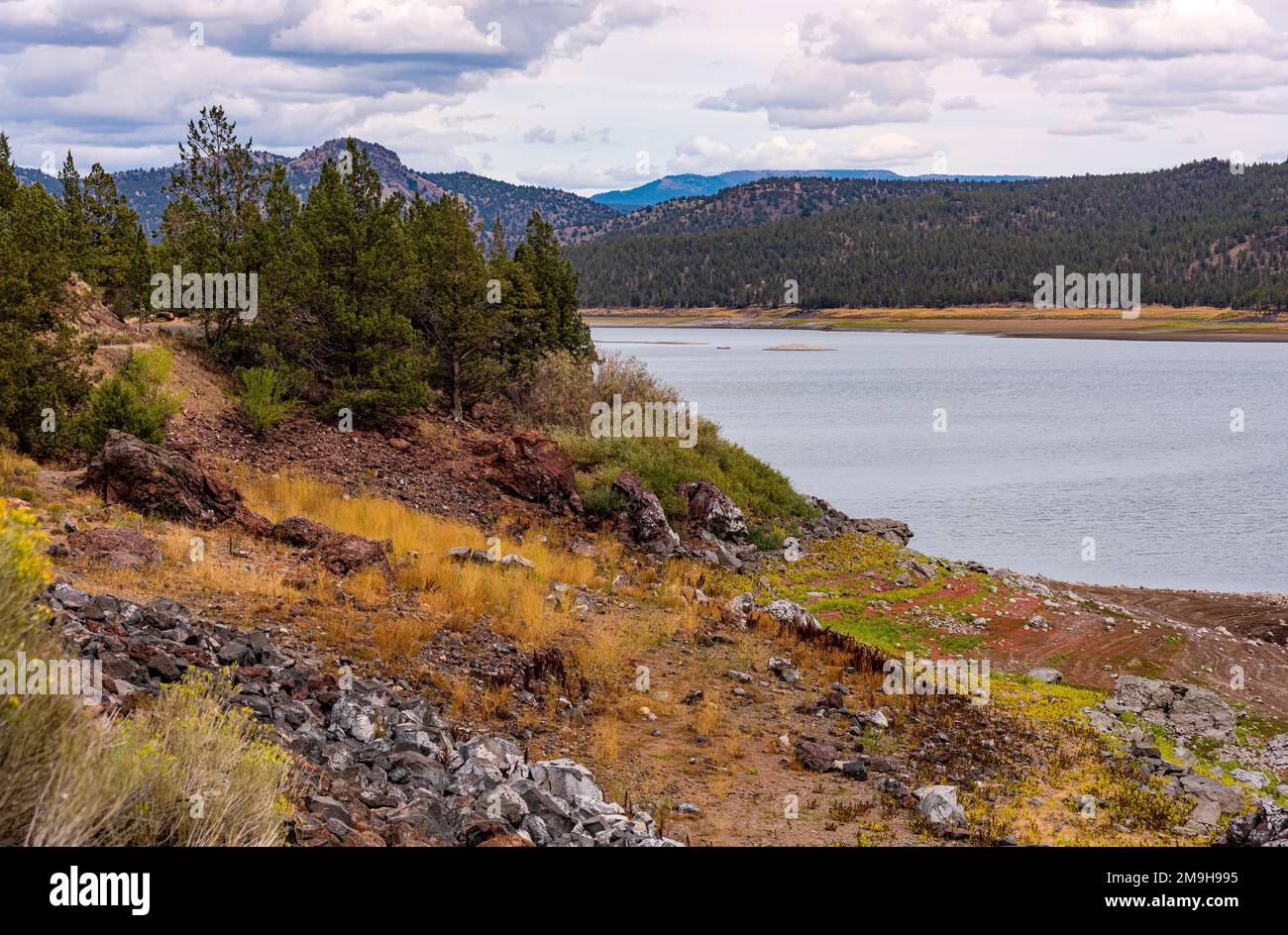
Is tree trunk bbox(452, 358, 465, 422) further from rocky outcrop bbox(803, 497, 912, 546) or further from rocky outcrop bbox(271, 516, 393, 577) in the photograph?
rocky outcrop bbox(271, 516, 393, 577)

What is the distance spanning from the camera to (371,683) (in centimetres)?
1178

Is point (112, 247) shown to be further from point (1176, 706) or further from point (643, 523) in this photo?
point (1176, 706)

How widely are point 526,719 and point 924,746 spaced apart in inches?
Answer: 206

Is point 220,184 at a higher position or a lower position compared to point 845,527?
higher

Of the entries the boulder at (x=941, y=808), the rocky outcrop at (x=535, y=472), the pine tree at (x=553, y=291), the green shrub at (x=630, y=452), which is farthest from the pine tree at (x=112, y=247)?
the boulder at (x=941, y=808)

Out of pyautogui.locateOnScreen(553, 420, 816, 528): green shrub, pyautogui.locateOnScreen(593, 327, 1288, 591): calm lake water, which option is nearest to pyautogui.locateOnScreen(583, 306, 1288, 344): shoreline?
pyautogui.locateOnScreen(593, 327, 1288, 591): calm lake water

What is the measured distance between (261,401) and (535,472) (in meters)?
6.80

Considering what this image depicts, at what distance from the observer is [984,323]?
516ft

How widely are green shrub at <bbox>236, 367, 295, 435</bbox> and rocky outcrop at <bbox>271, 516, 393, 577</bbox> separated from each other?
271 inches

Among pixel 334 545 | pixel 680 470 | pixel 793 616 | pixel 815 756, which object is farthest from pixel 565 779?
pixel 680 470

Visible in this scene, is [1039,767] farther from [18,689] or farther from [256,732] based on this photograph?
[18,689]

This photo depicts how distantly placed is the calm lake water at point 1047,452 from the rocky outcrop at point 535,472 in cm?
1292

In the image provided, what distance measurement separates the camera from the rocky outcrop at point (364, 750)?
314 inches

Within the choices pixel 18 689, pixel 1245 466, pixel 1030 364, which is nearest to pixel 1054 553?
pixel 1245 466
